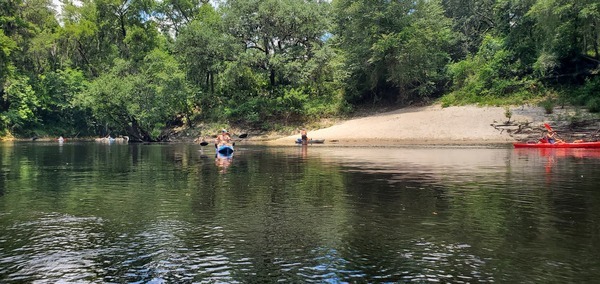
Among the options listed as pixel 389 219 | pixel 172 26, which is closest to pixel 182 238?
pixel 389 219

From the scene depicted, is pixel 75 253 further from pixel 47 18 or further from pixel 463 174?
pixel 47 18

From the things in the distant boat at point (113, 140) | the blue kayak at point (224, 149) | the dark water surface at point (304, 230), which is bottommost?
the dark water surface at point (304, 230)

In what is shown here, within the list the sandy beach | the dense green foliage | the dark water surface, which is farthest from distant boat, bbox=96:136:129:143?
the dark water surface

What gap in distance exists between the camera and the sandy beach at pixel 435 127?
40.6 m

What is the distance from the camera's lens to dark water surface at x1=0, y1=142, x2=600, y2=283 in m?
6.33

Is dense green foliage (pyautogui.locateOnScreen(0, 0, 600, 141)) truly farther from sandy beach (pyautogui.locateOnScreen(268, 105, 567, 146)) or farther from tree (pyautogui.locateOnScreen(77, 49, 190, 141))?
sandy beach (pyautogui.locateOnScreen(268, 105, 567, 146))

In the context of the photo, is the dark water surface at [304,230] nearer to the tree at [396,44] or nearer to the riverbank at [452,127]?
the riverbank at [452,127]

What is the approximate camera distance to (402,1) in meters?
54.5

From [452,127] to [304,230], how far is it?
37067 millimetres

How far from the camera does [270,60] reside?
55.9 m

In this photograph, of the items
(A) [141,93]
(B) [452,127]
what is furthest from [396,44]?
(A) [141,93]

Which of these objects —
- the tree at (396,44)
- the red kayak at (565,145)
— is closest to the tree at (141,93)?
the tree at (396,44)

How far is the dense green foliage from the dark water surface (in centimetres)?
3545

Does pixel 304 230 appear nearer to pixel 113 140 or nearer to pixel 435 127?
pixel 435 127
